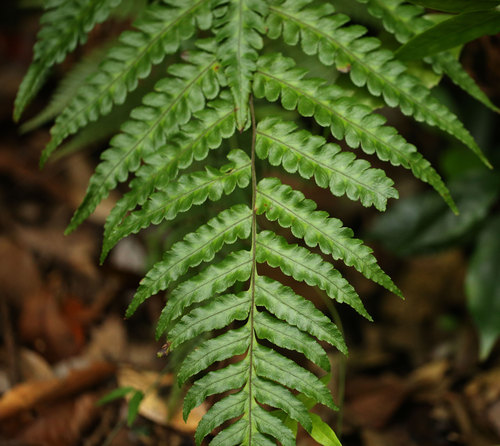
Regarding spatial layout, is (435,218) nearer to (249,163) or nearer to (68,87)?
(249,163)

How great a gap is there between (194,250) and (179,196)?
0.50ft

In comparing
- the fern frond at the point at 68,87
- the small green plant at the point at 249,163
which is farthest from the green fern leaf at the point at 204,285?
the fern frond at the point at 68,87

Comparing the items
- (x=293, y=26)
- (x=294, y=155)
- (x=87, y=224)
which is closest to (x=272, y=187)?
(x=294, y=155)

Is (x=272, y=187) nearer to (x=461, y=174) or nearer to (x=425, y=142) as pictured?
(x=461, y=174)

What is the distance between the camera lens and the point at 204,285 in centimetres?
120

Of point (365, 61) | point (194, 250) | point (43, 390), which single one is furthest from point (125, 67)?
point (43, 390)

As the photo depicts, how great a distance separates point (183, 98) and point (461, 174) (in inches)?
65.9

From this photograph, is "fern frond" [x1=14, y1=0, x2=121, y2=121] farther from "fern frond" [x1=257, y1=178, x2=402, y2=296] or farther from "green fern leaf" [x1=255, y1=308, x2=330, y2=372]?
"green fern leaf" [x1=255, y1=308, x2=330, y2=372]

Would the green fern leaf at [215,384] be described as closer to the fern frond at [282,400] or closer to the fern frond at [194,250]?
the fern frond at [282,400]

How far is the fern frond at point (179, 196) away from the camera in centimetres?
123

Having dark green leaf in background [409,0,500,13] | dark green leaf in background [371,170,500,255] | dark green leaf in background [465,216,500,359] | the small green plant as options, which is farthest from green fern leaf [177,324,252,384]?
dark green leaf in background [371,170,500,255]

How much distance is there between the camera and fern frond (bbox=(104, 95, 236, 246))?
1.27 m

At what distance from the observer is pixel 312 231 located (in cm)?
120

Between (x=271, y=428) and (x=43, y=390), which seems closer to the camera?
(x=271, y=428)
